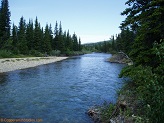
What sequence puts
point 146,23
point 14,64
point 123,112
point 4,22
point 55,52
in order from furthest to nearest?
1. point 55,52
2. point 4,22
3. point 14,64
4. point 146,23
5. point 123,112

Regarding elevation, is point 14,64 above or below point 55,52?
below

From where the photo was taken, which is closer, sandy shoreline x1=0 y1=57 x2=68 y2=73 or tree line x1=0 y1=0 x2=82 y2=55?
sandy shoreline x1=0 y1=57 x2=68 y2=73

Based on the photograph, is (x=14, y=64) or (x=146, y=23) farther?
(x=14, y=64)

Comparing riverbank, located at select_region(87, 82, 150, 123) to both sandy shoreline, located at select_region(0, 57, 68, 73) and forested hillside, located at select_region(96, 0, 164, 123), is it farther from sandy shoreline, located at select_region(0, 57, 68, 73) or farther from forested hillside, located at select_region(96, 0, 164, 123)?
sandy shoreline, located at select_region(0, 57, 68, 73)

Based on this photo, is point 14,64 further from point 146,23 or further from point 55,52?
point 55,52

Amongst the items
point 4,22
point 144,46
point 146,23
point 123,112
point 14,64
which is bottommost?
point 123,112

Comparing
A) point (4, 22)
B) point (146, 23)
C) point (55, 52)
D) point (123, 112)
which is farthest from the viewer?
point (55, 52)

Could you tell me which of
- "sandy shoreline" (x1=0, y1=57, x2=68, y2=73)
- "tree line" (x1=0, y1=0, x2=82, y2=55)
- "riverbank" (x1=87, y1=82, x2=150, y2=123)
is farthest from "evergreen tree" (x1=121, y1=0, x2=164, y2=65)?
"tree line" (x1=0, y1=0, x2=82, y2=55)

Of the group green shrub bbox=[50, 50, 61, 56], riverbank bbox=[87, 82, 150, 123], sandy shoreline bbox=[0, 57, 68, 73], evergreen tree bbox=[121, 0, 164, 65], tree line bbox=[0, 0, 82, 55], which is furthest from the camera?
green shrub bbox=[50, 50, 61, 56]

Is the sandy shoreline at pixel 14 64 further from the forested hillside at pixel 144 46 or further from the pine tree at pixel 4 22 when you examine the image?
the forested hillside at pixel 144 46

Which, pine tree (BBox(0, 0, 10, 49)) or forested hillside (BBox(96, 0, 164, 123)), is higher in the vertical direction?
pine tree (BBox(0, 0, 10, 49))

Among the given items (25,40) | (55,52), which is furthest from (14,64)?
(55,52)

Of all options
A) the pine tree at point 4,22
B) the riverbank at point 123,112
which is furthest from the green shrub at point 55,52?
the riverbank at point 123,112

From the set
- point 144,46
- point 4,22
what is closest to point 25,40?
point 4,22
